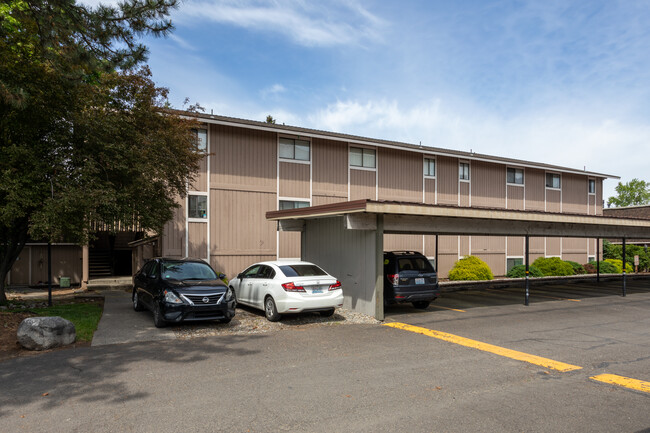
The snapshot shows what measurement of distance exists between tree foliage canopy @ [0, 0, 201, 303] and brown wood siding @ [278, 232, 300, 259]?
22.9 ft

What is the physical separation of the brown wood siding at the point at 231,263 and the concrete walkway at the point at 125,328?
4758mm

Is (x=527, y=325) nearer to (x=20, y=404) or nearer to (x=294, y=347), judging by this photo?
(x=294, y=347)

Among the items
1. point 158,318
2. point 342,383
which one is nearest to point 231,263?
point 158,318

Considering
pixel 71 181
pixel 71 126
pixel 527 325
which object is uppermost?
pixel 71 126

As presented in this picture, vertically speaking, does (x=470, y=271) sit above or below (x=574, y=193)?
below

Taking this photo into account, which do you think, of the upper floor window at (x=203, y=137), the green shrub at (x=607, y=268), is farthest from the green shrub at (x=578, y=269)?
the upper floor window at (x=203, y=137)

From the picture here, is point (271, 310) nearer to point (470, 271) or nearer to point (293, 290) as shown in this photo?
point (293, 290)

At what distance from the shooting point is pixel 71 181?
37.5 feet

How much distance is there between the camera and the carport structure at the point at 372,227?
38.2 ft

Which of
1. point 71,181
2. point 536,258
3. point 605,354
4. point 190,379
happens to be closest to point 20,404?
point 190,379

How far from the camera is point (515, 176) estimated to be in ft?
93.7

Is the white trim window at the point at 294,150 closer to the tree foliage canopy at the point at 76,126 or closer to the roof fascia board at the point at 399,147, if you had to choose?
the roof fascia board at the point at 399,147

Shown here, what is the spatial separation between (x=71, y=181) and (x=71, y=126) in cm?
163

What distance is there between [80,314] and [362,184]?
14160 mm
